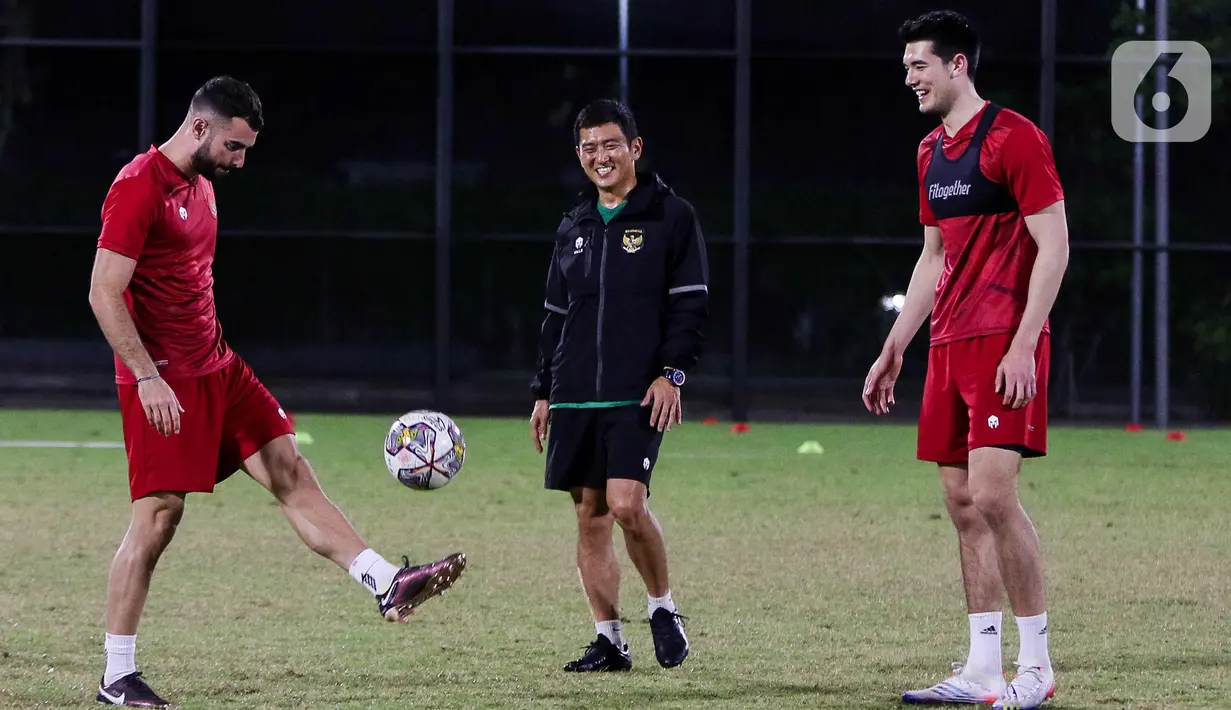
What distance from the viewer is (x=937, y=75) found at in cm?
512

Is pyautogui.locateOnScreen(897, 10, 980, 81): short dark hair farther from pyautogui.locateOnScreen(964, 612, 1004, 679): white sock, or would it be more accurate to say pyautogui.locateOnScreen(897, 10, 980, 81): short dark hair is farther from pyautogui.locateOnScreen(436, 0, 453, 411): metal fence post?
pyautogui.locateOnScreen(436, 0, 453, 411): metal fence post

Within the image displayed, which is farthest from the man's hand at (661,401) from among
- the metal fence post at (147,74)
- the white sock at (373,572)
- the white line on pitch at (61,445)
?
the metal fence post at (147,74)

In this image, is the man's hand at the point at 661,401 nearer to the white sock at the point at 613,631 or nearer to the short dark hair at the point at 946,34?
the white sock at the point at 613,631

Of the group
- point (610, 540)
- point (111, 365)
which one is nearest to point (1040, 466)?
point (610, 540)

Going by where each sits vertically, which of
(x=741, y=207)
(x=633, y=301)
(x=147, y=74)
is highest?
(x=147, y=74)

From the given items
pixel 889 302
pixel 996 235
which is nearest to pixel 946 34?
pixel 996 235

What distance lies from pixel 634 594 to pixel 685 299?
6.31ft

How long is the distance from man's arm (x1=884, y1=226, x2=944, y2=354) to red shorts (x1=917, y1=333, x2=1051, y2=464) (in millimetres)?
199

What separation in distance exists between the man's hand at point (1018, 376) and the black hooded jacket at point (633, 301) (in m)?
1.16

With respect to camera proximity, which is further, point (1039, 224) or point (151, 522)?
point (151, 522)

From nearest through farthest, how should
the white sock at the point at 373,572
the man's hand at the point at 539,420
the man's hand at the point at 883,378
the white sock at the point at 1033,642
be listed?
the white sock at the point at 1033,642 → the white sock at the point at 373,572 → the man's hand at the point at 883,378 → the man's hand at the point at 539,420

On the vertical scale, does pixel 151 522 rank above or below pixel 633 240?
below

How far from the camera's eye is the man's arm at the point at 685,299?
18.6 feet

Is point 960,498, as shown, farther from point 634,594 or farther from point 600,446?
point 634,594
